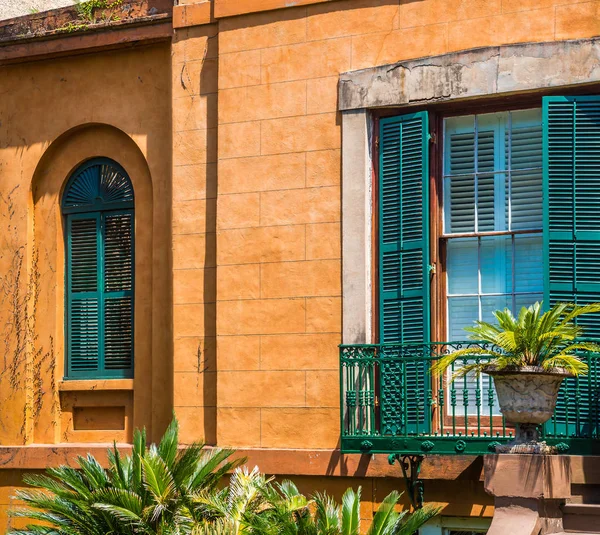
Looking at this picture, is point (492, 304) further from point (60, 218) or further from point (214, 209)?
point (60, 218)

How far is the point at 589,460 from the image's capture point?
11.7 meters

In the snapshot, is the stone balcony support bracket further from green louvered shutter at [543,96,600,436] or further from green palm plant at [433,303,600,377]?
green louvered shutter at [543,96,600,436]

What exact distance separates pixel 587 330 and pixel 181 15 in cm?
549

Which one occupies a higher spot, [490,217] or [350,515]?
[490,217]

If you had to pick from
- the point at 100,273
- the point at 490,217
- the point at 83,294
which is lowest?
the point at 83,294

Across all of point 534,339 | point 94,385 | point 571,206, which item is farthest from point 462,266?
point 94,385

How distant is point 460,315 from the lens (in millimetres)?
13094

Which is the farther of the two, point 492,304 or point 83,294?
point 83,294

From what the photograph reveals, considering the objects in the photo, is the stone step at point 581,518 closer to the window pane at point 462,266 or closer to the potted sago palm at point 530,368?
the potted sago palm at point 530,368

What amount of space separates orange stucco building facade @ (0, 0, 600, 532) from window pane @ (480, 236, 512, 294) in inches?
54.3

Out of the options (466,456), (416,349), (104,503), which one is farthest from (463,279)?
(104,503)

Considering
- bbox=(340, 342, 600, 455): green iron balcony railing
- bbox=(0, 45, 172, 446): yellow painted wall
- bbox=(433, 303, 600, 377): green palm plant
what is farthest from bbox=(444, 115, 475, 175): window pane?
bbox=(0, 45, 172, 446): yellow painted wall

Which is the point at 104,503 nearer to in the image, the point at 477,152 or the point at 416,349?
the point at 416,349

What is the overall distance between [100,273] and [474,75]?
487cm
